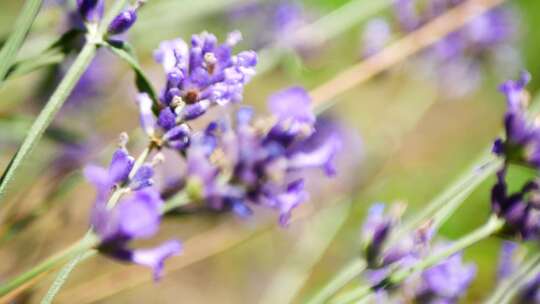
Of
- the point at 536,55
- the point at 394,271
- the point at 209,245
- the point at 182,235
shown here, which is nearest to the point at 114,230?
the point at 394,271

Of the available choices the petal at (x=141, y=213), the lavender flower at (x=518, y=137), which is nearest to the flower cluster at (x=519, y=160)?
the lavender flower at (x=518, y=137)

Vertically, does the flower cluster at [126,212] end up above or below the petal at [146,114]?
below

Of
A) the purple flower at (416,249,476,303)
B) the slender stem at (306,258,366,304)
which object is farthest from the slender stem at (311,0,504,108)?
the slender stem at (306,258,366,304)

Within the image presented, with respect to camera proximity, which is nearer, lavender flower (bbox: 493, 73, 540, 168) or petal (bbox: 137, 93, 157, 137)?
petal (bbox: 137, 93, 157, 137)

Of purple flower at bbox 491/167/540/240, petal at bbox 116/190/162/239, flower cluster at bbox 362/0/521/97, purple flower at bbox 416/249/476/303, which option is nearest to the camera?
petal at bbox 116/190/162/239

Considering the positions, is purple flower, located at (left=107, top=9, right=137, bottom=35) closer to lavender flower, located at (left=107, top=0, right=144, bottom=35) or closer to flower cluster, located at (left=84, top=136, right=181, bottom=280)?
lavender flower, located at (left=107, top=0, right=144, bottom=35)

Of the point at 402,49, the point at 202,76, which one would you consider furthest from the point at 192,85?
the point at 402,49

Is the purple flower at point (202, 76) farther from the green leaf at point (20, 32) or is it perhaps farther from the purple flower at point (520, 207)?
the purple flower at point (520, 207)
